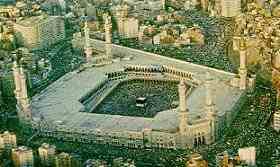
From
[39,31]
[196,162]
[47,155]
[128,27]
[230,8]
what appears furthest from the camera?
[230,8]

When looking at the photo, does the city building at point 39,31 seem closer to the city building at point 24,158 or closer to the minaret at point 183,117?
the minaret at point 183,117

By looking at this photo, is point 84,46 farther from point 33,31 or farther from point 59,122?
point 59,122

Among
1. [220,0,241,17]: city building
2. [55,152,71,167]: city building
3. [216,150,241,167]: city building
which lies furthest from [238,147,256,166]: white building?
[220,0,241,17]: city building

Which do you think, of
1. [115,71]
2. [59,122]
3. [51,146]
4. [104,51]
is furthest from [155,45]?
[51,146]

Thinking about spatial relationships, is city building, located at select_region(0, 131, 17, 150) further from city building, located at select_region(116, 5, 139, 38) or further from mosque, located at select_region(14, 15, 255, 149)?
city building, located at select_region(116, 5, 139, 38)

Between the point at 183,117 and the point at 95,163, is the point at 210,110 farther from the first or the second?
the point at 95,163

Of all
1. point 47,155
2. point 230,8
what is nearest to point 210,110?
point 47,155
